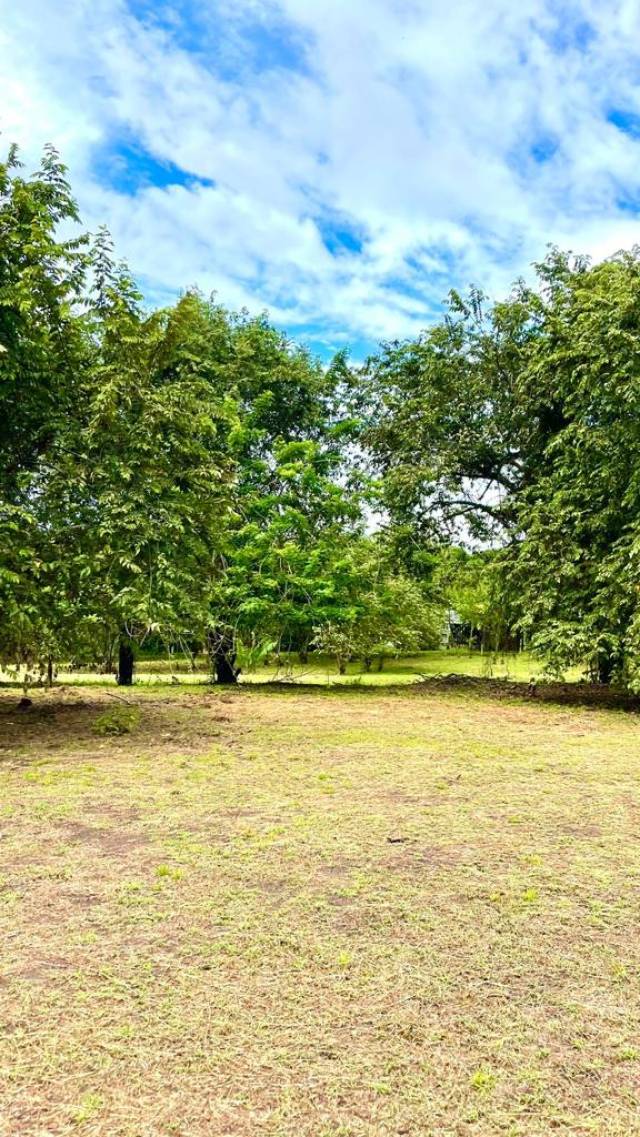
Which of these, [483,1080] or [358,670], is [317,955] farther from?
[358,670]

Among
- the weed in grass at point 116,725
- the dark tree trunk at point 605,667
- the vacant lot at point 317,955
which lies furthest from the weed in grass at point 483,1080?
the dark tree trunk at point 605,667

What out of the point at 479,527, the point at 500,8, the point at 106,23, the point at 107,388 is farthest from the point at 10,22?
the point at 479,527

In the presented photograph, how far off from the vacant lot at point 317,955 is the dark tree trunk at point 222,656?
29.8ft

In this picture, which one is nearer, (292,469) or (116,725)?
(116,725)

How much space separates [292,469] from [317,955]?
1220 centimetres

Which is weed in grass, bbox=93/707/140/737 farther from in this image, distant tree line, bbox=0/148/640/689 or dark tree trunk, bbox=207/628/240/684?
dark tree trunk, bbox=207/628/240/684

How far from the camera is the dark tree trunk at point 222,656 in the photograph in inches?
571

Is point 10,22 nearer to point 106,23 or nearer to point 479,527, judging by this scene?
point 106,23

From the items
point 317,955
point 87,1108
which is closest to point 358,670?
point 317,955

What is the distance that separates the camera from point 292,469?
46.4ft

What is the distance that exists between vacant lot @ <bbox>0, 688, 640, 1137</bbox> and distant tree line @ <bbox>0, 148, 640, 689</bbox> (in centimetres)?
297

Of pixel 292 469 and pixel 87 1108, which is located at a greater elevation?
pixel 292 469

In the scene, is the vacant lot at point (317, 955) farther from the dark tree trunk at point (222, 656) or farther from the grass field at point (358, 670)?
the grass field at point (358, 670)

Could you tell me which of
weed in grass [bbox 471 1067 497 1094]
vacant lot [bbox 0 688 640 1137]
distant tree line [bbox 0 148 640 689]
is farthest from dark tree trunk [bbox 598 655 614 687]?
weed in grass [bbox 471 1067 497 1094]
